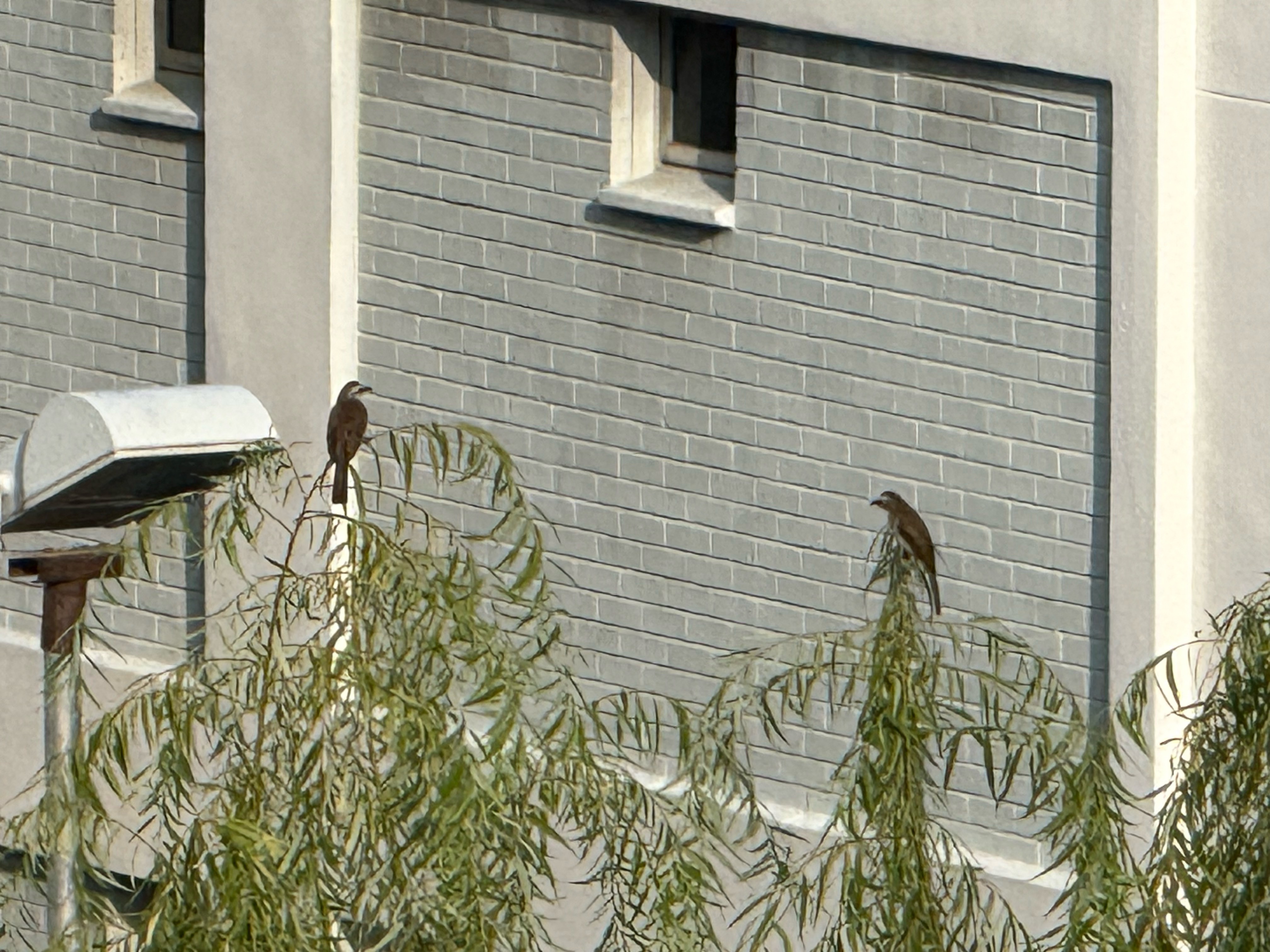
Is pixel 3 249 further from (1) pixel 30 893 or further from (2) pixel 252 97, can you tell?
(1) pixel 30 893

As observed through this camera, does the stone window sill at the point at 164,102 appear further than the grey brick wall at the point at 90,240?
No

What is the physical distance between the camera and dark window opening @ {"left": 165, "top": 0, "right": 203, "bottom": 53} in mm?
12852

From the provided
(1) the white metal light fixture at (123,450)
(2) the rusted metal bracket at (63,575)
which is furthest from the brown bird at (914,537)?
(2) the rusted metal bracket at (63,575)

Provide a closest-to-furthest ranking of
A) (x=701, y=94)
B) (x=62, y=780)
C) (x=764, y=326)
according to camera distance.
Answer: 1. (x=62, y=780)
2. (x=764, y=326)
3. (x=701, y=94)

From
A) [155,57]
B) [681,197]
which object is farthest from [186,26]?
[681,197]

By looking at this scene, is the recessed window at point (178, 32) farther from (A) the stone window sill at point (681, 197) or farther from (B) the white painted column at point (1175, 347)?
(B) the white painted column at point (1175, 347)

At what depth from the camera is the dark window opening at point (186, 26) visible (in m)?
12.9

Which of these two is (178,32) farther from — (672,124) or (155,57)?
(672,124)

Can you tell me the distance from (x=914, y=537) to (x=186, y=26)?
268 inches

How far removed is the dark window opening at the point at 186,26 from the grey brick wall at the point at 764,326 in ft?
4.12

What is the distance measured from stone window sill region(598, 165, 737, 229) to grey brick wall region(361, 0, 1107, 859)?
0.26 feet

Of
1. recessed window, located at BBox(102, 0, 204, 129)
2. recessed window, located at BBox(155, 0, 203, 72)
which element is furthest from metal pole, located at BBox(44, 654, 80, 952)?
recessed window, located at BBox(155, 0, 203, 72)

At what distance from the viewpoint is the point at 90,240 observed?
1314cm

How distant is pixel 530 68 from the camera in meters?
11.4
